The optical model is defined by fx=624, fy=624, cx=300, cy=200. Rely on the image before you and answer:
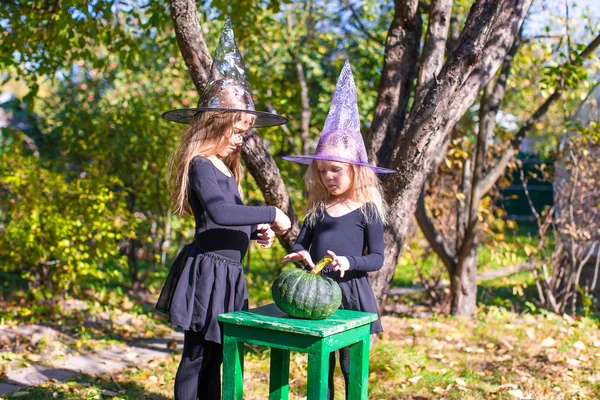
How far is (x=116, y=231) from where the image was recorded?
5895 millimetres

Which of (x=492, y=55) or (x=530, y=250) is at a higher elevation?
(x=492, y=55)

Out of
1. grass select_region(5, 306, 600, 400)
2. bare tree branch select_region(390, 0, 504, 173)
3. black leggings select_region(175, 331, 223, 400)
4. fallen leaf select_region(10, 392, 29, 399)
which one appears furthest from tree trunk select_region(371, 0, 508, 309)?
fallen leaf select_region(10, 392, 29, 399)

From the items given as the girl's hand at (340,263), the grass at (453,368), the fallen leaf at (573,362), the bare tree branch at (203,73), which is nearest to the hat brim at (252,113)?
the bare tree branch at (203,73)

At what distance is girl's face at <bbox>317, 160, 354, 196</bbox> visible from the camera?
2988mm

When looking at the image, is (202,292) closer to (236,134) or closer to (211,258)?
(211,258)

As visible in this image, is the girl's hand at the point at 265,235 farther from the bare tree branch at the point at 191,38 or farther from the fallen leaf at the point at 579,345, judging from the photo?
the fallen leaf at the point at 579,345

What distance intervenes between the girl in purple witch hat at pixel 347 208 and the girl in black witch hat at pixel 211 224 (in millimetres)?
258

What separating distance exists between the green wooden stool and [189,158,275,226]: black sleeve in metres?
0.40

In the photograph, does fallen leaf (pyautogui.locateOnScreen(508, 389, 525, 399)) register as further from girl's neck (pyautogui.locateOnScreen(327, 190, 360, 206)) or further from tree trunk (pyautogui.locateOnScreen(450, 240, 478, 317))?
tree trunk (pyautogui.locateOnScreen(450, 240, 478, 317))

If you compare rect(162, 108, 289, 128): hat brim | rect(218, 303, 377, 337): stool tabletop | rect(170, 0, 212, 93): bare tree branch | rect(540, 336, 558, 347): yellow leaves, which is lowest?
rect(540, 336, 558, 347): yellow leaves

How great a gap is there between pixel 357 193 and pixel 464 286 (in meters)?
3.37

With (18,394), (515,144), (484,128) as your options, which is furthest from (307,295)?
(515,144)

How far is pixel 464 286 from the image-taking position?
19.8ft

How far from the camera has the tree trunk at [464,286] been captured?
19.6 ft
